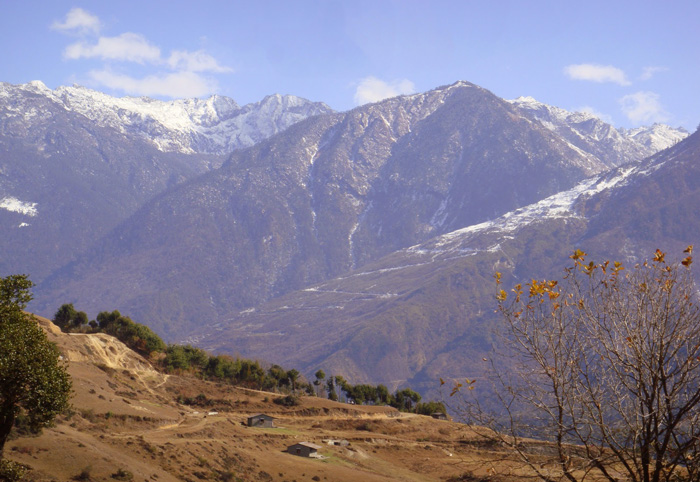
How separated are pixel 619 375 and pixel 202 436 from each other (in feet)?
217

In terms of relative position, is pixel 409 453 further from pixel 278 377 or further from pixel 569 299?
pixel 569 299

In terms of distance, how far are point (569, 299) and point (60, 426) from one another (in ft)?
179

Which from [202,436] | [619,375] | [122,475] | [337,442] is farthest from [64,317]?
[619,375]

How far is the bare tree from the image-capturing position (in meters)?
16.5

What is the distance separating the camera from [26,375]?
3372cm

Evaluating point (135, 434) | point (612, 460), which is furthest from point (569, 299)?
point (135, 434)

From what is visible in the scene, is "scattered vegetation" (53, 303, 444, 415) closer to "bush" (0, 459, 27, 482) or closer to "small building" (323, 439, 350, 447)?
"small building" (323, 439, 350, 447)

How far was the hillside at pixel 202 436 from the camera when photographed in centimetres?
5453

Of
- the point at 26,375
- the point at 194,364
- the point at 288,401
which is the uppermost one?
the point at 26,375

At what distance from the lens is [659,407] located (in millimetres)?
16625

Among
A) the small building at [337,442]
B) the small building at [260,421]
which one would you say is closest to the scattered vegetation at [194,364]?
the small building at [260,421]

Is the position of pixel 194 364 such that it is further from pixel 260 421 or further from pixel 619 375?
pixel 619 375

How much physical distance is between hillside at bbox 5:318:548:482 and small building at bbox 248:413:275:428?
54.4 inches

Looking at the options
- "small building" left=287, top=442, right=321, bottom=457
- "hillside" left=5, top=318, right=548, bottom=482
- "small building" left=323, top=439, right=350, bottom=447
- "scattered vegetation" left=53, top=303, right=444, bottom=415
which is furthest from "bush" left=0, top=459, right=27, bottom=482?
"scattered vegetation" left=53, top=303, right=444, bottom=415
